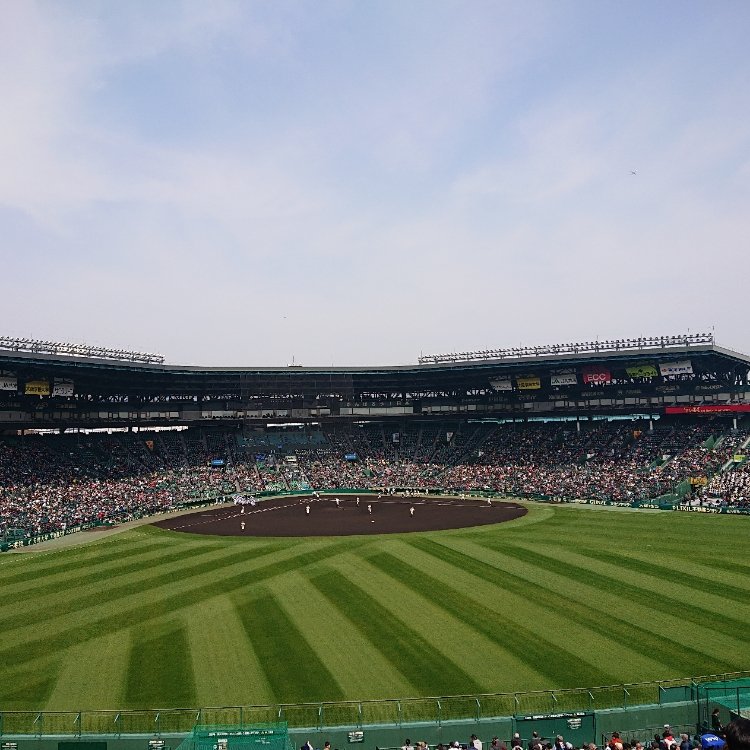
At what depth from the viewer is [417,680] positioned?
73.0ft

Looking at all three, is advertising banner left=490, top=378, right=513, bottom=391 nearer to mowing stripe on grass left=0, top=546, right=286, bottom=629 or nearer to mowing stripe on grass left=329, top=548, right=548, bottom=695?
mowing stripe on grass left=0, top=546, right=286, bottom=629

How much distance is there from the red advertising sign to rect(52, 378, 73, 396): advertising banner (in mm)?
75009

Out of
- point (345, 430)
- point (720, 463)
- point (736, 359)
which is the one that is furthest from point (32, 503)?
point (736, 359)

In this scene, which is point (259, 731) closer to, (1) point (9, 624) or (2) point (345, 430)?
(1) point (9, 624)

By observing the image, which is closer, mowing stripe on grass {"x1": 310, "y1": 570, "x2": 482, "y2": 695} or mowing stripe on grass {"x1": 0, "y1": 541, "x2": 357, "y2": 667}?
mowing stripe on grass {"x1": 310, "y1": 570, "x2": 482, "y2": 695}

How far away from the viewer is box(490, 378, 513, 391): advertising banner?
8779 cm

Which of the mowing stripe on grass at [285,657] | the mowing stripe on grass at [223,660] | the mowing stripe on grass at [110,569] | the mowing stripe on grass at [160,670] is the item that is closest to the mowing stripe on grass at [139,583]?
the mowing stripe on grass at [110,569]

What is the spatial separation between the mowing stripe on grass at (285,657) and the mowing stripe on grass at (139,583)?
26.5 feet

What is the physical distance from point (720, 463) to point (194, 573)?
56547mm

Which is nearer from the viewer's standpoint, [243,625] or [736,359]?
[243,625]

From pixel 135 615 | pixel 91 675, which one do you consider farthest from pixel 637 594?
pixel 91 675

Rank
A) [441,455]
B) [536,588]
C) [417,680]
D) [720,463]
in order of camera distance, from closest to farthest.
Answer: [417,680], [536,588], [720,463], [441,455]

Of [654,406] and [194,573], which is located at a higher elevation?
[654,406]

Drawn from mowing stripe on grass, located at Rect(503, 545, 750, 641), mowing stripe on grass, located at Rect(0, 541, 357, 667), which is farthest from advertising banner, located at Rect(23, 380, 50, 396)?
mowing stripe on grass, located at Rect(503, 545, 750, 641)
